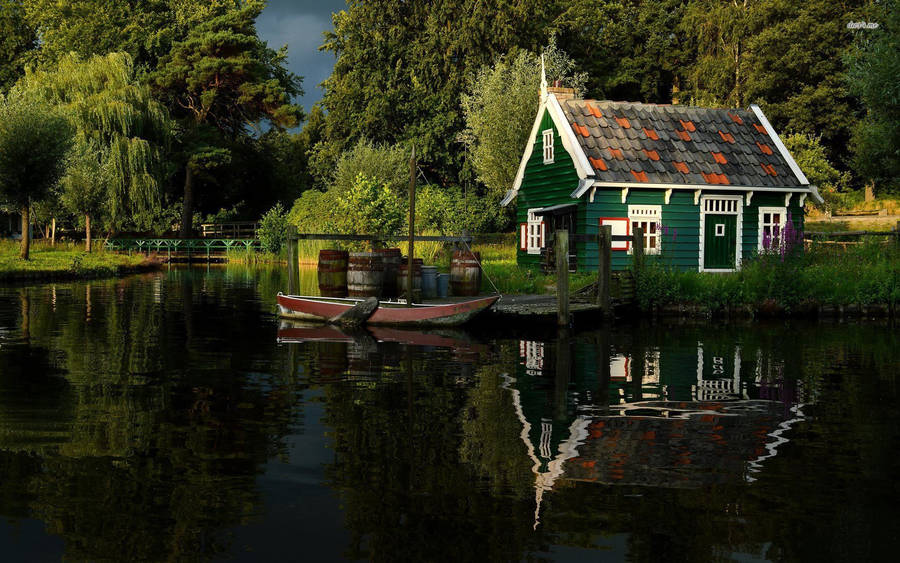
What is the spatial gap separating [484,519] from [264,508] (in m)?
1.47

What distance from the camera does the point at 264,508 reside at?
580 centimetres

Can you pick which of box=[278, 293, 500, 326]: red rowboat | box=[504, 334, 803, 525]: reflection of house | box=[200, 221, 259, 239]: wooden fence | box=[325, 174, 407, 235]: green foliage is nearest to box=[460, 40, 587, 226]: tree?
box=[325, 174, 407, 235]: green foliage

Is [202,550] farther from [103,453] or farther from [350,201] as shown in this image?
[350,201]

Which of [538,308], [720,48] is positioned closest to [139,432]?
[538,308]

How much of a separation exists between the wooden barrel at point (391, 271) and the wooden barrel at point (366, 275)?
0.71 meters

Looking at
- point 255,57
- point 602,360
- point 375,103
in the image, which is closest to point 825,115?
point 375,103

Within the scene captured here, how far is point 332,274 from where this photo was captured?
19.1 m

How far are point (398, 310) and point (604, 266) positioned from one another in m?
4.70

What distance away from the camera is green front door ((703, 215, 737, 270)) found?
91.5ft

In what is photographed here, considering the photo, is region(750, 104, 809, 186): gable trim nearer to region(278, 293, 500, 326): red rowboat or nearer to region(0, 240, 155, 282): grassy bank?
region(278, 293, 500, 326): red rowboat

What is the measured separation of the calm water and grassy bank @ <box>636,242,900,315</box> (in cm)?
606

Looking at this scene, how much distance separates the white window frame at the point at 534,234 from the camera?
102 feet

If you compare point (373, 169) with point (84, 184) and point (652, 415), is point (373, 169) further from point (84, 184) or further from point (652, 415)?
point (652, 415)

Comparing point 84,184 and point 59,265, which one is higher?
point 84,184
